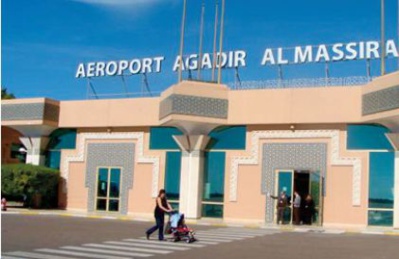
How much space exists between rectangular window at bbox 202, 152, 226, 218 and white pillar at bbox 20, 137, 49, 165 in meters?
11.3

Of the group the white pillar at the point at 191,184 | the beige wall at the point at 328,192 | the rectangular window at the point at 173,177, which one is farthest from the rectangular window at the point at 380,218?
the rectangular window at the point at 173,177

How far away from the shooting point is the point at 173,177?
100.0ft

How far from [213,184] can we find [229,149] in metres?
A: 2.06

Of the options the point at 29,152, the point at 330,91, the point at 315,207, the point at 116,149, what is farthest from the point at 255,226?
the point at 29,152

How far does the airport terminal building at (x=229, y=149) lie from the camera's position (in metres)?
26.3

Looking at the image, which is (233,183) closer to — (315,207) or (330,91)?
(315,207)

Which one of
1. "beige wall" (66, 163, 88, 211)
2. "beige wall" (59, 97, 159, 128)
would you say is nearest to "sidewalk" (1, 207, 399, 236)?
"beige wall" (66, 163, 88, 211)

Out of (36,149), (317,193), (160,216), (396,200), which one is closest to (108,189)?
(36,149)

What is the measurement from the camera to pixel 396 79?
2397cm

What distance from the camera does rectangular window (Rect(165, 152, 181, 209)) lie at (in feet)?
99.1

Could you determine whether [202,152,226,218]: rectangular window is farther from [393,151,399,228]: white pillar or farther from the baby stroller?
the baby stroller

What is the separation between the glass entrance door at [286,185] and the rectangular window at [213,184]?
3.08m

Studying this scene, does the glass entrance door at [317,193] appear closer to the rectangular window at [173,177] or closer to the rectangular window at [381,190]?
the rectangular window at [381,190]

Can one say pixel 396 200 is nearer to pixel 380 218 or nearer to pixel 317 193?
pixel 380 218
